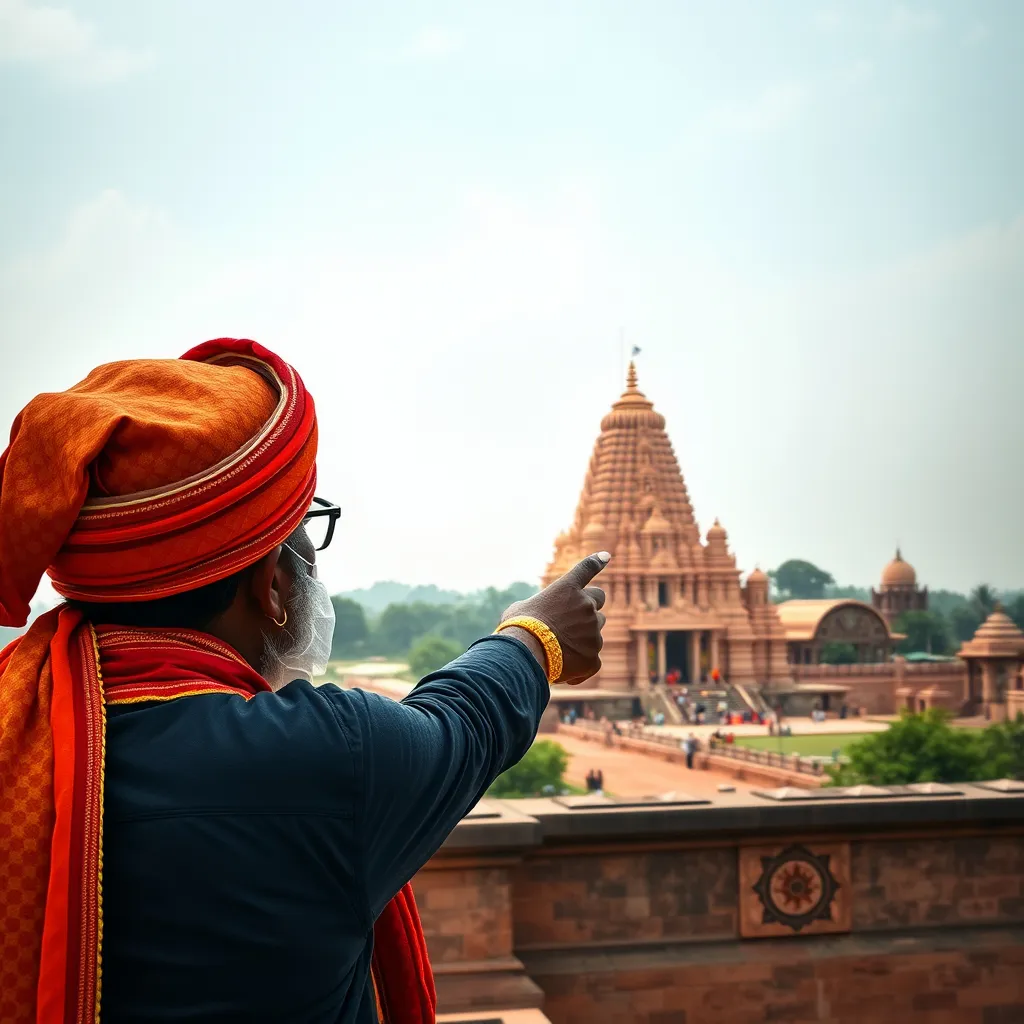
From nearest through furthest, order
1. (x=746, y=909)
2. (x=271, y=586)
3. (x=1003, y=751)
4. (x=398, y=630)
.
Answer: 1. (x=271, y=586)
2. (x=746, y=909)
3. (x=1003, y=751)
4. (x=398, y=630)

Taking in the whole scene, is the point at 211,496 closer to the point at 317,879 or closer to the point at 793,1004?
the point at 317,879

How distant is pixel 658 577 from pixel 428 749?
47.2m

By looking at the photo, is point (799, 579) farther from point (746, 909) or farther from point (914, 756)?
point (746, 909)

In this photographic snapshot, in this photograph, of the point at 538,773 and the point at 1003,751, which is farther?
the point at 1003,751

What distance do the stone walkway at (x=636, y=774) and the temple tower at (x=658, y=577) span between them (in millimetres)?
8898

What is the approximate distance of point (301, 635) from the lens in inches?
64.1

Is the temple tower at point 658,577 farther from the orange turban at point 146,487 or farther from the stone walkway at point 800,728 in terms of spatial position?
the orange turban at point 146,487

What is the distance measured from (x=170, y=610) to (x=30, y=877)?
32 cm

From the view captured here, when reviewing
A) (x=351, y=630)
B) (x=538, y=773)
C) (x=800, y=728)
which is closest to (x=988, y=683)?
(x=800, y=728)

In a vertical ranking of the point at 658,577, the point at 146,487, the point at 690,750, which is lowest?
the point at 690,750

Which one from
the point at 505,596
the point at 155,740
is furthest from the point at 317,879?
the point at 505,596

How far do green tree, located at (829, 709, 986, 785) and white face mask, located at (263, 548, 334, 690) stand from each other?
27.7 meters

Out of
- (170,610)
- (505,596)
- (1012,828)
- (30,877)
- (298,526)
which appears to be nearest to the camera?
(30,877)

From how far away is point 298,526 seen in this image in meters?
1.58
